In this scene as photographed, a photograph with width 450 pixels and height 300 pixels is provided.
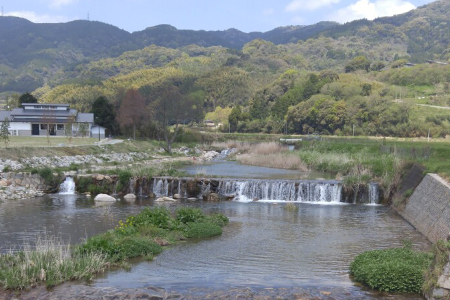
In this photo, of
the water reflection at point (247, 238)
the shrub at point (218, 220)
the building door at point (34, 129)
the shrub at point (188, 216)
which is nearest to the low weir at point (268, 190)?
the water reflection at point (247, 238)

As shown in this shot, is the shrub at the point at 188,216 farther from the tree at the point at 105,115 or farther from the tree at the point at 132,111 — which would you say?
the tree at the point at 105,115

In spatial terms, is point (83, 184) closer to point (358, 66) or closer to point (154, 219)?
point (154, 219)

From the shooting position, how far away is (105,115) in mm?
65438

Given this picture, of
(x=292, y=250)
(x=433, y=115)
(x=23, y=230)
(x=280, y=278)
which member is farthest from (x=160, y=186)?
(x=433, y=115)

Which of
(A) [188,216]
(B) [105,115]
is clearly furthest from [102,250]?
(B) [105,115]

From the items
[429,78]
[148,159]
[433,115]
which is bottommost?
[148,159]

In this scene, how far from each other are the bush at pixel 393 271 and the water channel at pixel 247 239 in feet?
1.51

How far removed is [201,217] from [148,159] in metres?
31.4

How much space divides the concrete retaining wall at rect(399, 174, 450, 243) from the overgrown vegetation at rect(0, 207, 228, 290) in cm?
775

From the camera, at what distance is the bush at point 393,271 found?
38.5 ft

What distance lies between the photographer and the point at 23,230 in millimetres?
18797

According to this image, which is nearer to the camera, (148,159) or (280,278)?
(280,278)

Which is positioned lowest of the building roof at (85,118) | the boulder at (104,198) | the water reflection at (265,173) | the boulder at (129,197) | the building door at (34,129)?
the boulder at (129,197)

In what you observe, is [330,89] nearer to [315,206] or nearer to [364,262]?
[315,206]
